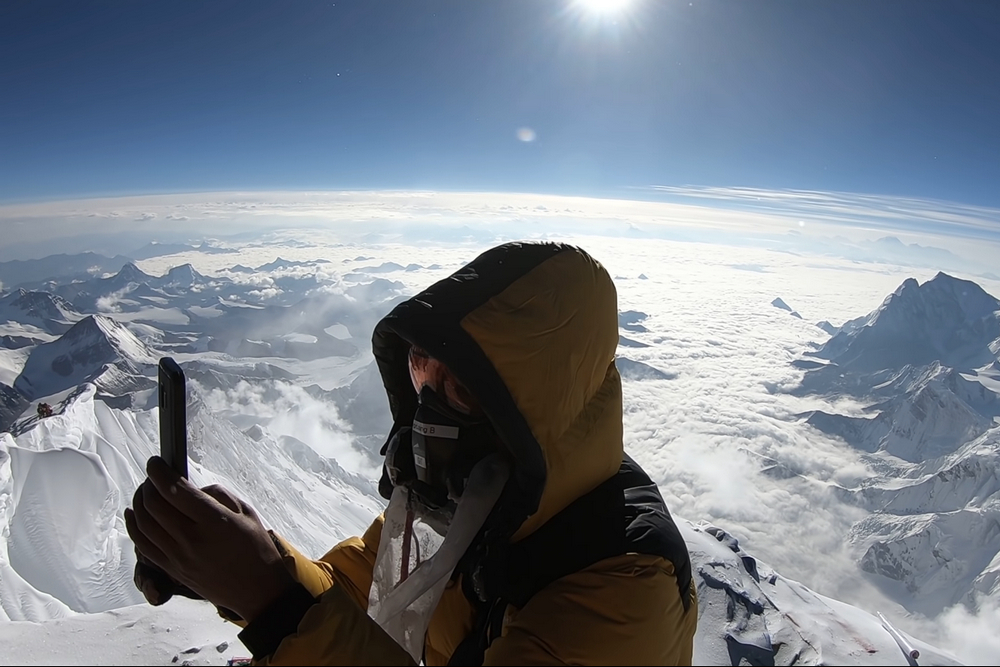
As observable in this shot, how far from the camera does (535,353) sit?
1589 mm

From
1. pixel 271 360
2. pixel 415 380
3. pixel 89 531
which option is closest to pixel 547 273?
pixel 415 380

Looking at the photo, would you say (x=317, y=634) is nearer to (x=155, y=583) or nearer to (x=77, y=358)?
(x=155, y=583)

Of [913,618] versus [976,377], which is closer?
[913,618]

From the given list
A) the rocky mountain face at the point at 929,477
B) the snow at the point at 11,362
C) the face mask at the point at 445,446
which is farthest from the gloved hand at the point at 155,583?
the snow at the point at 11,362

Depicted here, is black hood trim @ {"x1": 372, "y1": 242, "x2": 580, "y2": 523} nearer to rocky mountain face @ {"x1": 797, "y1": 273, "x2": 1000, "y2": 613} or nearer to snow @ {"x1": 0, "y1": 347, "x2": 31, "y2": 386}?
rocky mountain face @ {"x1": 797, "y1": 273, "x2": 1000, "y2": 613}

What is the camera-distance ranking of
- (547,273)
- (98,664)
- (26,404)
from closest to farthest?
(547,273)
(98,664)
(26,404)

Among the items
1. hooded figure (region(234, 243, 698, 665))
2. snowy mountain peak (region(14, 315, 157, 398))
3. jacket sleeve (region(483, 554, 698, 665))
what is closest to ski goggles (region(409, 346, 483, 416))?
hooded figure (region(234, 243, 698, 665))

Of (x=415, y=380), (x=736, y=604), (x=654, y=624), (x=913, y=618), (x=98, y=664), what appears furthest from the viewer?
(x=913, y=618)

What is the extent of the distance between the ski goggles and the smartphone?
0.77 meters

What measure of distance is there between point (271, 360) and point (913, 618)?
208671 mm

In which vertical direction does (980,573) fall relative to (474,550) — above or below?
below

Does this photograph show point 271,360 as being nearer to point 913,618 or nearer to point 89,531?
point 89,531

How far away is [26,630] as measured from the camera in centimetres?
448

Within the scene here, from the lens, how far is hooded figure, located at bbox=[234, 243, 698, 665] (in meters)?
1.41
